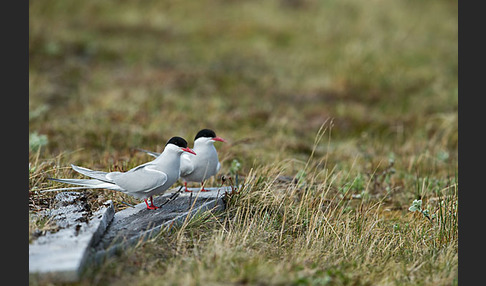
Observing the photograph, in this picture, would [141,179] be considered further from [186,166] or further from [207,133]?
[207,133]

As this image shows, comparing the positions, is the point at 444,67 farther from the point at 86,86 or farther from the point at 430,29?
the point at 86,86

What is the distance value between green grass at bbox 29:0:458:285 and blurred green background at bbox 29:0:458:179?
0.05 meters

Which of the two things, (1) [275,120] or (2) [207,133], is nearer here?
(2) [207,133]

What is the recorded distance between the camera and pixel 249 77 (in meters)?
12.6

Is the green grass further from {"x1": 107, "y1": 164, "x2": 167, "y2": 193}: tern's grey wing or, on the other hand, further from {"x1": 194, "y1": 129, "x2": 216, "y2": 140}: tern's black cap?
{"x1": 194, "y1": 129, "x2": 216, "y2": 140}: tern's black cap

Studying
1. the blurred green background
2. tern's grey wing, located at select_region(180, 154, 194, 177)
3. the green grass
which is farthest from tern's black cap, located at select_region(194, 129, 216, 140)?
the blurred green background

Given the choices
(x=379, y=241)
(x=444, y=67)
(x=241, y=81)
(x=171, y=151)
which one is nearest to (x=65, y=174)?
(x=171, y=151)

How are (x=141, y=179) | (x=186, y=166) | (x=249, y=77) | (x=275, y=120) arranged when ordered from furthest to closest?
1. (x=249, y=77)
2. (x=275, y=120)
3. (x=186, y=166)
4. (x=141, y=179)

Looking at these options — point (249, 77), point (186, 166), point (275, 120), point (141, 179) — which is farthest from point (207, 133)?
point (249, 77)

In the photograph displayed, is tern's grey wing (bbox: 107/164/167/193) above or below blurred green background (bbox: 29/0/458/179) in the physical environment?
below

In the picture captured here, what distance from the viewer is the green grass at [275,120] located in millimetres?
4016

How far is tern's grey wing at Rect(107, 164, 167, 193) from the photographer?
413 cm

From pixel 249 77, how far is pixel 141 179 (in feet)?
28.7

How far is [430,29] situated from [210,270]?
1541 cm
